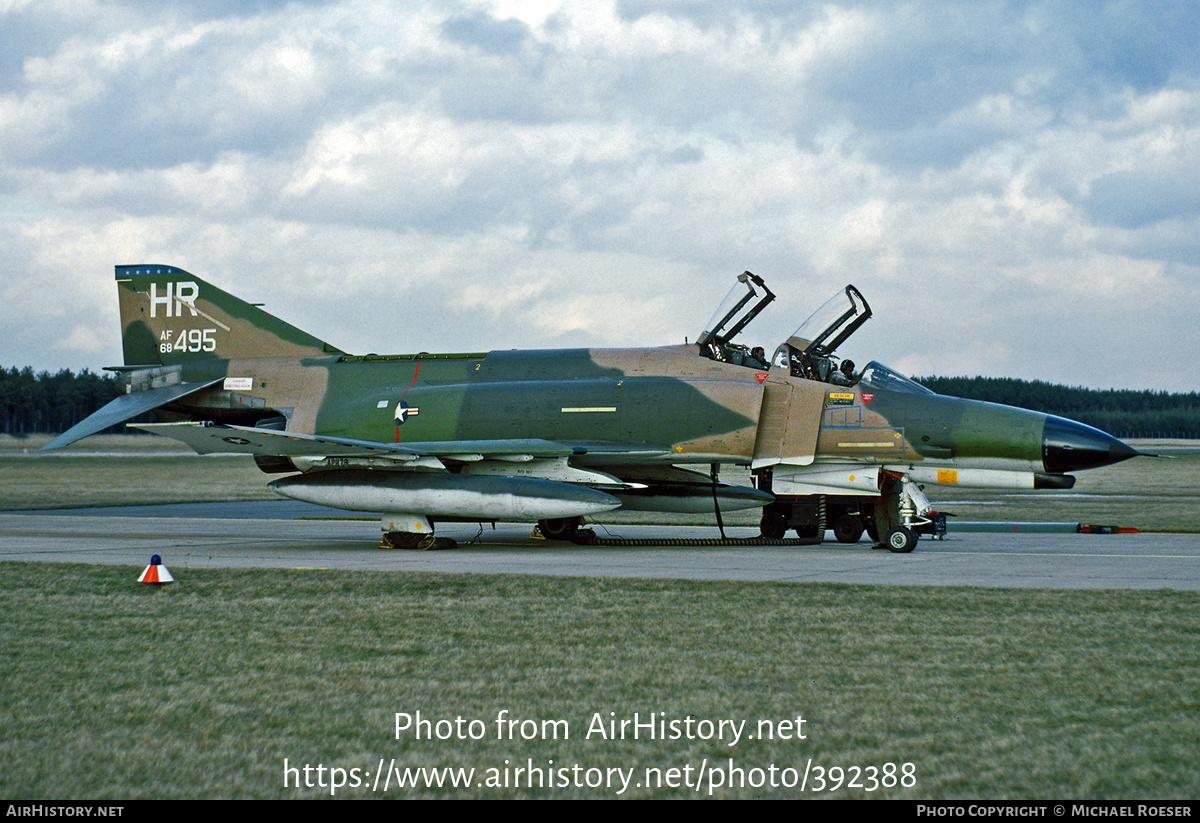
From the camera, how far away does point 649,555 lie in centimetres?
1384

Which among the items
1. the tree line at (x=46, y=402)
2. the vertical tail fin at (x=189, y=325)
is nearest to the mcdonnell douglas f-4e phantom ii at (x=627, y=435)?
the vertical tail fin at (x=189, y=325)

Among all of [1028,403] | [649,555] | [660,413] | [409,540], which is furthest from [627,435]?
[1028,403]

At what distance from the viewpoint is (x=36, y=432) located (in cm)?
9606

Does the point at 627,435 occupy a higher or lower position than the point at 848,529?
higher

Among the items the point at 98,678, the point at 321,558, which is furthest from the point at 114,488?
the point at 98,678

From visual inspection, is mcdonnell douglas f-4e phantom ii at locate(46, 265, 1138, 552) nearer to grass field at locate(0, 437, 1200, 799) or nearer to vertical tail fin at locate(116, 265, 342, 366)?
vertical tail fin at locate(116, 265, 342, 366)

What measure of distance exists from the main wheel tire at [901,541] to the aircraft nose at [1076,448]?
198cm

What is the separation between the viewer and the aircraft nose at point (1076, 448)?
44.2 feet

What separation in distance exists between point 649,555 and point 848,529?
400cm

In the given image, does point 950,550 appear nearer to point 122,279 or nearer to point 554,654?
point 554,654

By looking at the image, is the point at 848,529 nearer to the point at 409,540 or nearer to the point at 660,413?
the point at 660,413

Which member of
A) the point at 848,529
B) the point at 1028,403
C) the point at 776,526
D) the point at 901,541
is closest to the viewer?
the point at 901,541

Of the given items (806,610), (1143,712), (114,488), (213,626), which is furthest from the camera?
(114,488)
